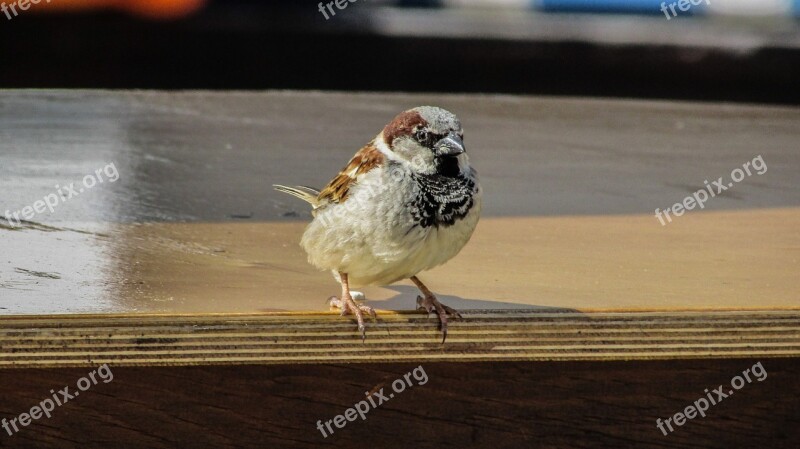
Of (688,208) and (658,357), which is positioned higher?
(658,357)

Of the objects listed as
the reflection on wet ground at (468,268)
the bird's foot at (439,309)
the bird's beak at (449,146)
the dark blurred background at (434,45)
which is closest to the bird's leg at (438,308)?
the bird's foot at (439,309)

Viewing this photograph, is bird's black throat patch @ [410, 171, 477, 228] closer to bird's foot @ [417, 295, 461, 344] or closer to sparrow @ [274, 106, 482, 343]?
sparrow @ [274, 106, 482, 343]

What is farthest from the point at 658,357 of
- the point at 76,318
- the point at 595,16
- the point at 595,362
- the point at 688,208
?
the point at 595,16

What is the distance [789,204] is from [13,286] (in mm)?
1880

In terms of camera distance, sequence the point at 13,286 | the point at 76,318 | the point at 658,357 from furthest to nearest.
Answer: the point at 13,286 < the point at 658,357 < the point at 76,318

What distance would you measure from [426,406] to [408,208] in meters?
0.29

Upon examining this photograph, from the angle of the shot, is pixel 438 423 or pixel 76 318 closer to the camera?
pixel 76 318

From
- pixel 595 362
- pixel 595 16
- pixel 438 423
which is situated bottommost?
pixel 595 16

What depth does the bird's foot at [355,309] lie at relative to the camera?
1.63m

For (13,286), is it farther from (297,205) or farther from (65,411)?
(297,205)

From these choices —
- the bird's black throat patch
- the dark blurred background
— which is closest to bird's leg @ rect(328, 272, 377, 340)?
the bird's black throat patch

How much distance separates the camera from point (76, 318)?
1.54 m

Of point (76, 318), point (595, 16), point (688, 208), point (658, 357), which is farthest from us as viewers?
point (595, 16)

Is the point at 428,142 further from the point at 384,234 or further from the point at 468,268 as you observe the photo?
the point at 468,268
